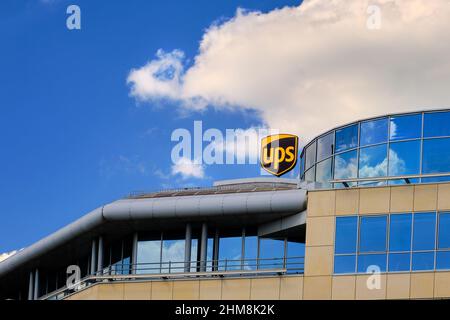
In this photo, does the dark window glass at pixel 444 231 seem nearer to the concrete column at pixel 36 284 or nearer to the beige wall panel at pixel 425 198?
the beige wall panel at pixel 425 198

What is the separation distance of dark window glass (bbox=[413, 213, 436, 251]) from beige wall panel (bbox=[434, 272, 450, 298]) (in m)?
1.26

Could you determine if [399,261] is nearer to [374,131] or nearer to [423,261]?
[423,261]

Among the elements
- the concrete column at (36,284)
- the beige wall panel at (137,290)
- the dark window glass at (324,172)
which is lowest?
the beige wall panel at (137,290)

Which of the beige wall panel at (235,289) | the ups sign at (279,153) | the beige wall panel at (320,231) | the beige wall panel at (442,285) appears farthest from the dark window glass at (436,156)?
the ups sign at (279,153)

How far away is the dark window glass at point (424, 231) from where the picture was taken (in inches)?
1863

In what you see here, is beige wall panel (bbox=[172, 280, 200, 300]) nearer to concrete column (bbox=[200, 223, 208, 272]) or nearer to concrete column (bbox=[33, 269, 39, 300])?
concrete column (bbox=[200, 223, 208, 272])

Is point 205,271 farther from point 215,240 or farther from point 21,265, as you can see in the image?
point 21,265

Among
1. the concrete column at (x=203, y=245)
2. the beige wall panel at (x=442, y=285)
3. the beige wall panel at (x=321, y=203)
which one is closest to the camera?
the beige wall panel at (x=442, y=285)

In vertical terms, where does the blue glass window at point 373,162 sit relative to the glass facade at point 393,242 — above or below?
above

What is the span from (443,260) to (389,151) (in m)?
5.67

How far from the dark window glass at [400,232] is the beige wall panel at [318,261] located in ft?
9.92

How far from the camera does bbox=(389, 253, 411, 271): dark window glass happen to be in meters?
47.6
